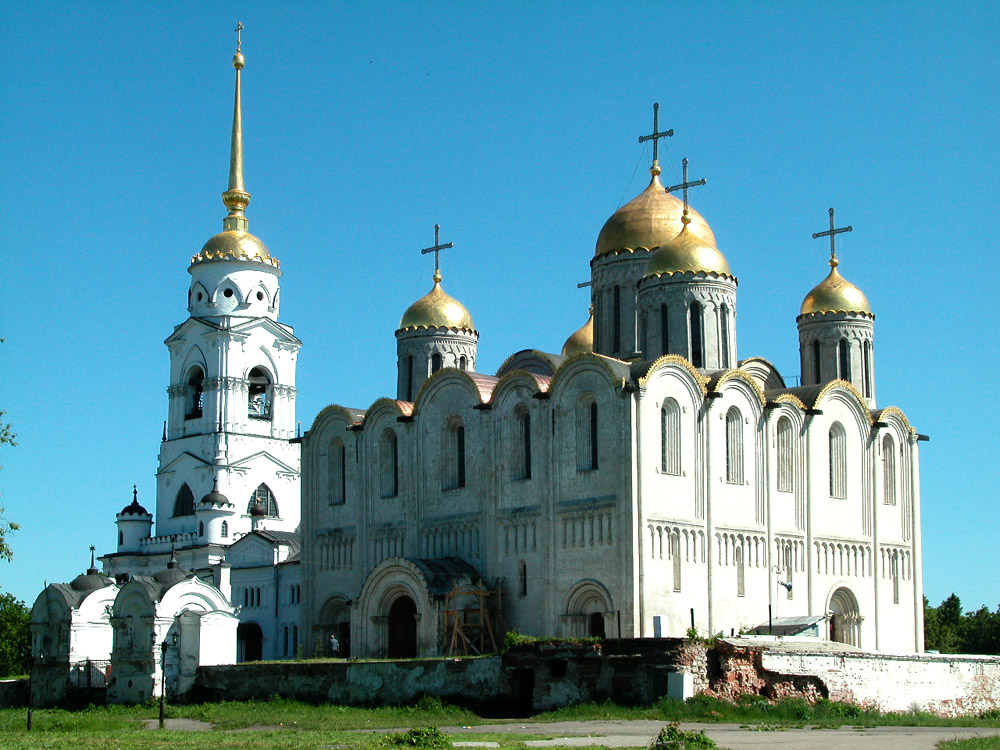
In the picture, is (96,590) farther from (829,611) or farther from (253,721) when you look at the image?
(829,611)

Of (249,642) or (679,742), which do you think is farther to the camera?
(249,642)

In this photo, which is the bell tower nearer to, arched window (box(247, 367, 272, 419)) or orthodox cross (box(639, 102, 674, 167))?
arched window (box(247, 367, 272, 419))

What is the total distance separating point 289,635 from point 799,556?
65.5 feet

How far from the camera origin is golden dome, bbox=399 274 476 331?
47844 mm

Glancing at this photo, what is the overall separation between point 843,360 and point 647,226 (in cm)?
714

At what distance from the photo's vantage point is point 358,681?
34.3 metres

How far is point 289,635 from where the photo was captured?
172 ft

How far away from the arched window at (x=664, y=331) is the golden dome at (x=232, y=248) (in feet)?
98.9

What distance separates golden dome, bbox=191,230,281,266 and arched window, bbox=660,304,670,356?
30.2m

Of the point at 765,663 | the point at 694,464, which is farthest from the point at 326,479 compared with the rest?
the point at 765,663

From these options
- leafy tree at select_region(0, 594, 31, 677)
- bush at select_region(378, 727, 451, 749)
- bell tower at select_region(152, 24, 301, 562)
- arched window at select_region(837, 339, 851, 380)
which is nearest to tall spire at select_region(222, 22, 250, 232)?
bell tower at select_region(152, 24, 301, 562)

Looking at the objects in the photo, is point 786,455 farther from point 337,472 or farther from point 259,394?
point 259,394

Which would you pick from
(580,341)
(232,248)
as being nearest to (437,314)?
(580,341)

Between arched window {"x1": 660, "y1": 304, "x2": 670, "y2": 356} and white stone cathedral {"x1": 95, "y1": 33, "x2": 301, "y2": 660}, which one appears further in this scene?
white stone cathedral {"x1": 95, "y1": 33, "x2": 301, "y2": 660}
